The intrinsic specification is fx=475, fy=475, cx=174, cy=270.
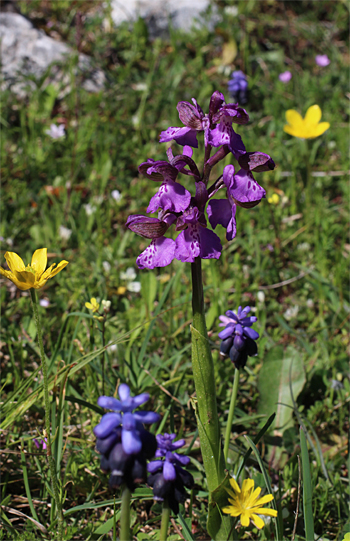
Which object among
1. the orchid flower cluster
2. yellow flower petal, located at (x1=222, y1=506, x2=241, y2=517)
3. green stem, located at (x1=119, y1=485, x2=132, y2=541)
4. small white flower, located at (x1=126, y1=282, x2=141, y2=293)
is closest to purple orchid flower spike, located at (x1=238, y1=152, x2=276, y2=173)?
the orchid flower cluster

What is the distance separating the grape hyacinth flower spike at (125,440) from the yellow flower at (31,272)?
0.54m

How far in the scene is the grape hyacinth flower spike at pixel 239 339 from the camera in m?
1.73

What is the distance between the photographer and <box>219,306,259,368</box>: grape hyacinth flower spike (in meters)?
1.73

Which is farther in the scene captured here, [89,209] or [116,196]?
[116,196]

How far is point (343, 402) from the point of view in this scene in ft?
7.63

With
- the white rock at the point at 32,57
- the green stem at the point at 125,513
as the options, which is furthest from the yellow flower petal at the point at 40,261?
the white rock at the point at 32,57

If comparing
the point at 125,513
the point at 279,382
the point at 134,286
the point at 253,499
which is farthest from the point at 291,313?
the point at 125,513

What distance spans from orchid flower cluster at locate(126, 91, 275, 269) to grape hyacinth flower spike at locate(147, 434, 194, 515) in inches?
20.4

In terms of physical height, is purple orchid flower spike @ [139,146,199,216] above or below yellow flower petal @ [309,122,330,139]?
above

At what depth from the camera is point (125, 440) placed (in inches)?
42.3

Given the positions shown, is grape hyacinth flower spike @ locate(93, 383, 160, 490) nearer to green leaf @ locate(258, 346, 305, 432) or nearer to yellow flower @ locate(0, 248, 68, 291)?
yellow flower @ locate(0, 248, 68, 291)

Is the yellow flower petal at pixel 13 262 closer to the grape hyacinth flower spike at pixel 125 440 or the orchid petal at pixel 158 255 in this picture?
the orchid petal at pixel 158 255

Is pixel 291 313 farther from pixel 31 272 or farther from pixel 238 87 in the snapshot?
pixel 238 87

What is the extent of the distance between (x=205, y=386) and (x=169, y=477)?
11.2 inches
